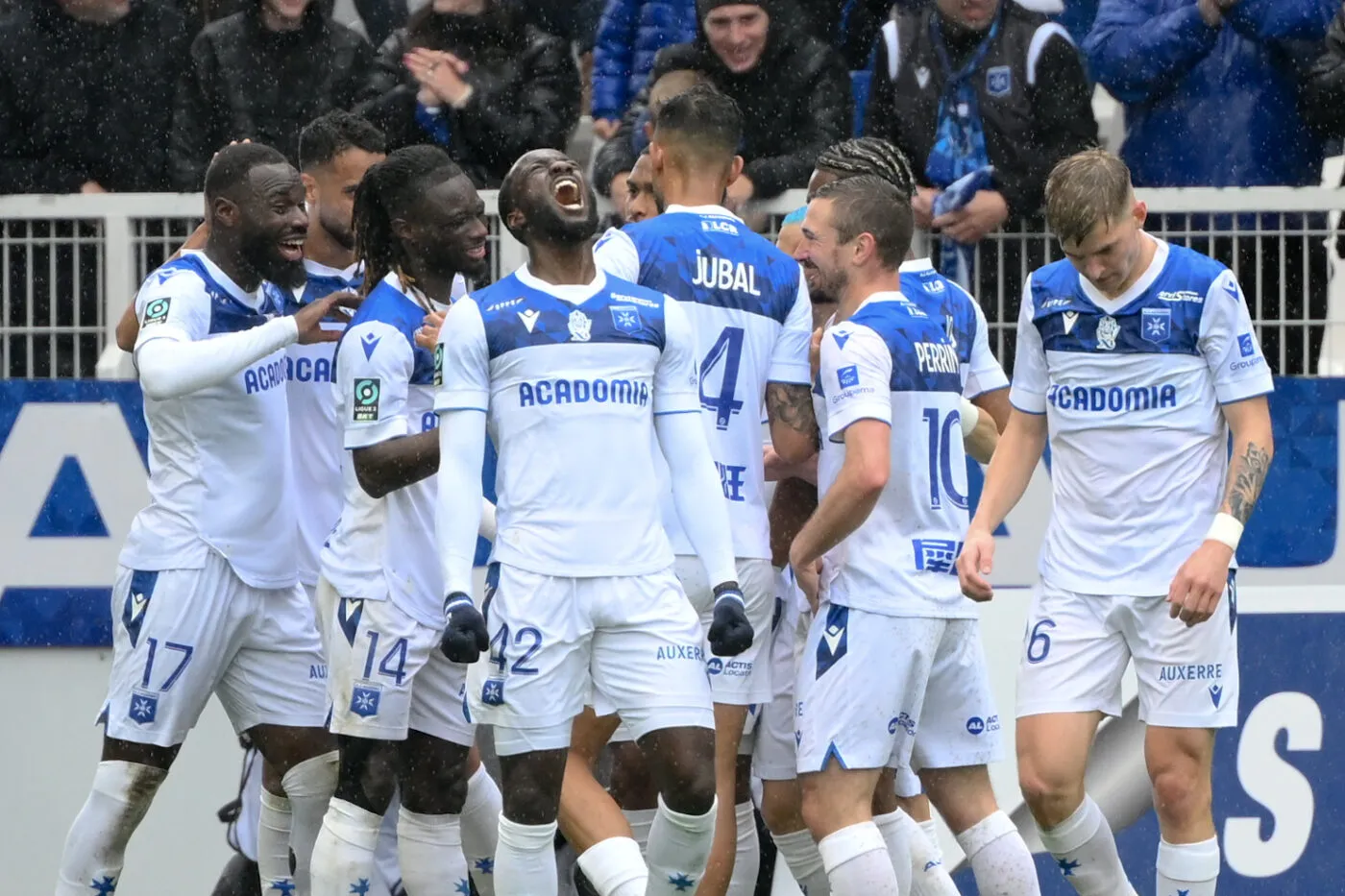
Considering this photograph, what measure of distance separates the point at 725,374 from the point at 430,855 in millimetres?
1583

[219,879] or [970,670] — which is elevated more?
[970,670]

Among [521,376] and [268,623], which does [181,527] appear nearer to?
[268,623]

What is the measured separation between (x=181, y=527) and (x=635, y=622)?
165cm

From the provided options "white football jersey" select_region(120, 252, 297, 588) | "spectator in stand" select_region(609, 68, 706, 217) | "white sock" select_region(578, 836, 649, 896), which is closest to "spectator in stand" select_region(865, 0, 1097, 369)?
"spectator in stand" select_region(609, 68, 706, 217)

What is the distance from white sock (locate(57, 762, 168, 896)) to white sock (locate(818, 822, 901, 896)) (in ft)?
6.64

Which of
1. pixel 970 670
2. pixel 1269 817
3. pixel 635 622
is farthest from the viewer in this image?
pixel 1269 817

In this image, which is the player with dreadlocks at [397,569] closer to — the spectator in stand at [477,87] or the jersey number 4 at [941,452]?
the jersey number 4 at [941,452]

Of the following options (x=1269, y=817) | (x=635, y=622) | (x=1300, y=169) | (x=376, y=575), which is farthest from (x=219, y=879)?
(x=1300, y=169)

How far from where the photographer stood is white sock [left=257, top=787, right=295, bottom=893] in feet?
21.3

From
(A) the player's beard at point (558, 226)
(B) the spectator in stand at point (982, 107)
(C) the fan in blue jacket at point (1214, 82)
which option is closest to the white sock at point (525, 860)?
(A) the player's beard at point (558, 226)

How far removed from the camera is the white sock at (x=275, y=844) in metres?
6.50

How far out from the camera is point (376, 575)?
5887 millimetres

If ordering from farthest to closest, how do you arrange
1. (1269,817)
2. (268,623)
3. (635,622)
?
1. (1269,817)
2. (268,623)
3. (635,622)

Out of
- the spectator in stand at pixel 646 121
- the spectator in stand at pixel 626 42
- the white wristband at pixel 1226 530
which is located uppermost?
the spectator in stand at pixel 626 42
